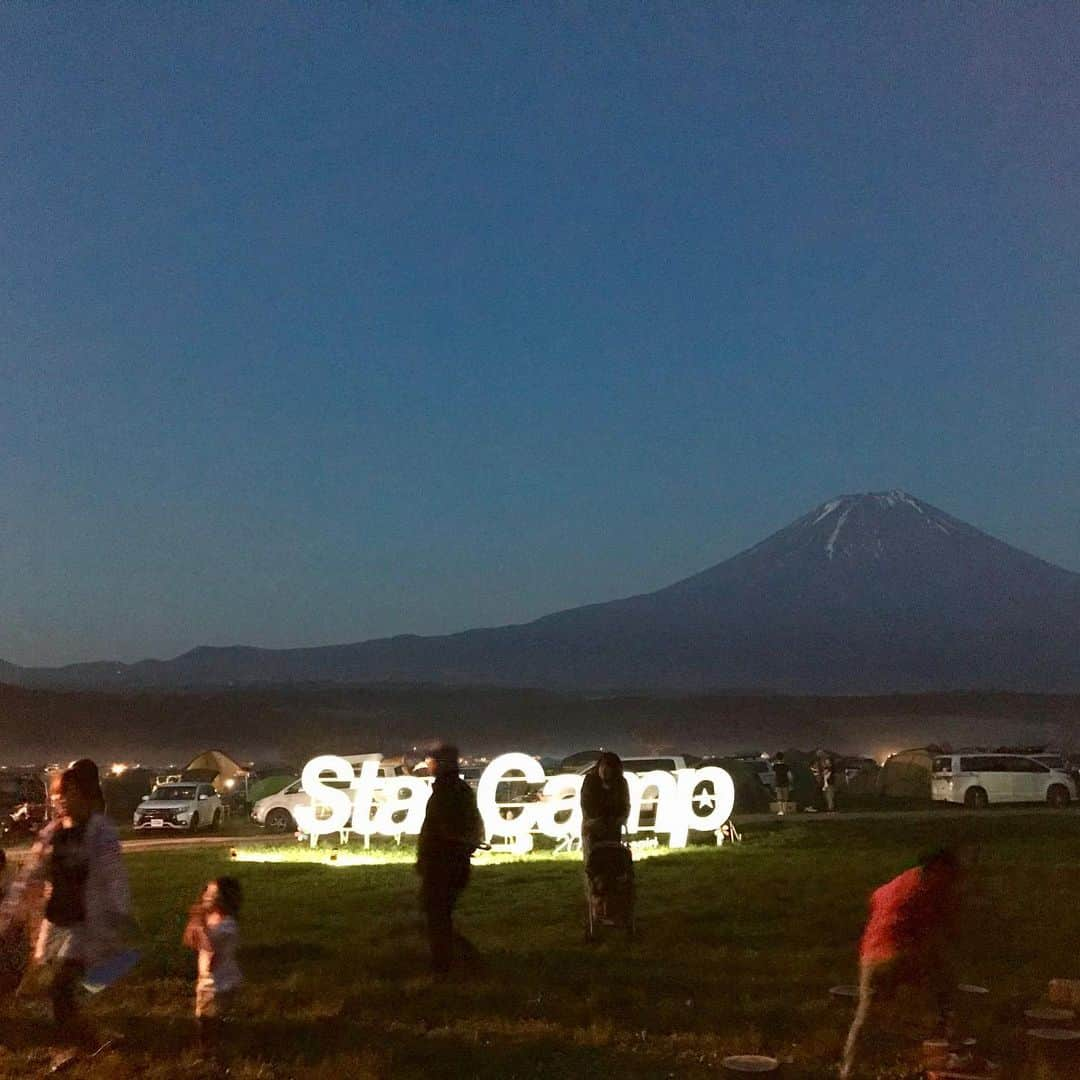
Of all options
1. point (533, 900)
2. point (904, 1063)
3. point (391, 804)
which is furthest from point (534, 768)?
point (904, 1063)

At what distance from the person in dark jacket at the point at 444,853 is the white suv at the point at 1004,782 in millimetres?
28103

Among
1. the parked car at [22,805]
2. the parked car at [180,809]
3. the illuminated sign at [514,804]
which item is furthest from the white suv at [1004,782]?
the parked car at [22,805]

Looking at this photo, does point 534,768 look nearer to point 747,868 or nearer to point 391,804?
point 391,804

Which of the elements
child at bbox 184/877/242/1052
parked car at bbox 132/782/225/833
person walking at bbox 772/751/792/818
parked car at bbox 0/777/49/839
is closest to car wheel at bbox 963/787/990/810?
person walking at bbox 772/751/792/818

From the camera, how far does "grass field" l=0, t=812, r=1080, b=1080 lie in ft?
28.1

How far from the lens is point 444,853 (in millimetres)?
10875

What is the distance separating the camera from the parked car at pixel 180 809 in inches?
1259

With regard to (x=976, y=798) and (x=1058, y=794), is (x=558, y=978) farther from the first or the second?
(x=1058, y=794)

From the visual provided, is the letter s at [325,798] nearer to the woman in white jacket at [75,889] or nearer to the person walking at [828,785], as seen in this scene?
the person walking at [828,785]

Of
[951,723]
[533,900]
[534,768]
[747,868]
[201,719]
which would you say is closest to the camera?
[533,900]

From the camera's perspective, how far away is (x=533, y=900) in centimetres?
1644

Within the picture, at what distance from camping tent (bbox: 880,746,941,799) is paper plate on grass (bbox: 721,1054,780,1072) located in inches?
1447

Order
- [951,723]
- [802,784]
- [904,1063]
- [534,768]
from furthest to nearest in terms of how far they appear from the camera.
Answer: [951,723] < [802,784] < [534,768] < [904,1063]

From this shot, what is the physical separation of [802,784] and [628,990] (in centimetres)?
2687
